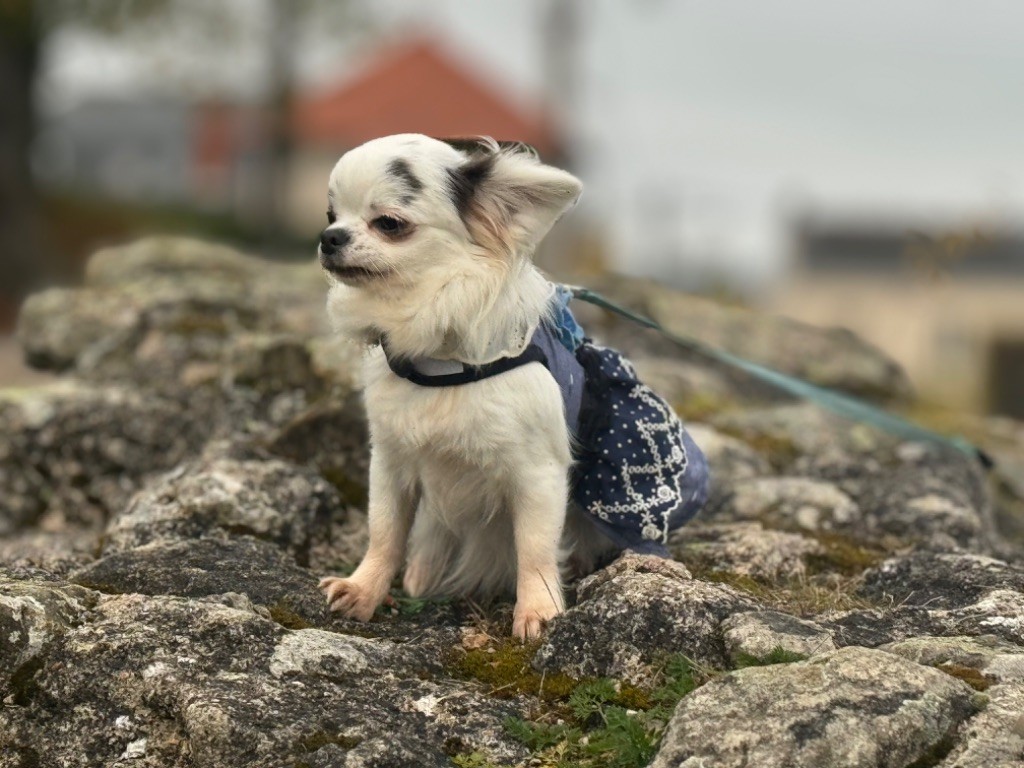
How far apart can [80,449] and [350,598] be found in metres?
2.26

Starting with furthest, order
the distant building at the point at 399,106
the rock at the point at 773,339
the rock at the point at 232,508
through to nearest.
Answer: the distant building at the point at 399,106 → the rock at the point at 773,339 → the rock at the point at 232,508

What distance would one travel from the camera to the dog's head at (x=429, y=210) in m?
3.89

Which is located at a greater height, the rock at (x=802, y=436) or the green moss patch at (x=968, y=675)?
the green moss patch at (x=968, y=675)

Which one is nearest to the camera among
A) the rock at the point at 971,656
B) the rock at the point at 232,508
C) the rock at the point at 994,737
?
the rock at the point at 994,737

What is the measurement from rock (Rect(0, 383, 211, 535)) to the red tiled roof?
40.7m

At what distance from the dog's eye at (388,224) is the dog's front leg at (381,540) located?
2.27 feet

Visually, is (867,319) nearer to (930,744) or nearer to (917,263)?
(917,263)

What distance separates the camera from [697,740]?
3074 mm

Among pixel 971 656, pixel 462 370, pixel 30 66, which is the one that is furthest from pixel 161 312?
pixel 30 66

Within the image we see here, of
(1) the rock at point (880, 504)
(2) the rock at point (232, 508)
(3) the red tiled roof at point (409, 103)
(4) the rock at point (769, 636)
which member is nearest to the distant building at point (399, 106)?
(3) the red tiled roof at point (409, 103)

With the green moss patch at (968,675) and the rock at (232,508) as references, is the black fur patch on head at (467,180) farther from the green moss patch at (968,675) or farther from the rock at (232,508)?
the green moss patch at (968,675)

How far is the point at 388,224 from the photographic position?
3920 mm

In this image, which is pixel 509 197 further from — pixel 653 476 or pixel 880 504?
pixel 880 504

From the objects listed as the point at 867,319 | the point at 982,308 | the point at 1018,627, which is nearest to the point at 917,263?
the point at 1018,627
